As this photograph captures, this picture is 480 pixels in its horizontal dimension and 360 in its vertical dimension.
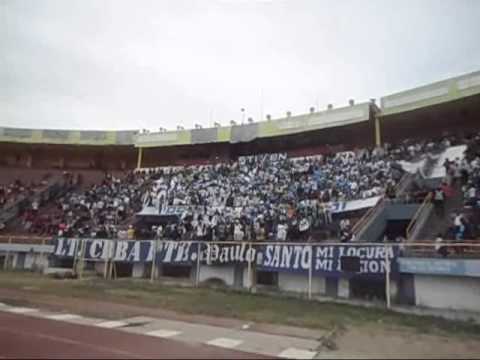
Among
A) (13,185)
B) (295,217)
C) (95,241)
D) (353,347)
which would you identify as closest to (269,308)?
(353,347)

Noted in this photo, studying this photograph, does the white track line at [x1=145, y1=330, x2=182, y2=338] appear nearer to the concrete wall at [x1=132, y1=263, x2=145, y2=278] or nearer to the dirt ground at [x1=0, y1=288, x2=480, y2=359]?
the dirt ground at [x1=0, y1=288, x2=480, y2=359]

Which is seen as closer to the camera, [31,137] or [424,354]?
[424,354]

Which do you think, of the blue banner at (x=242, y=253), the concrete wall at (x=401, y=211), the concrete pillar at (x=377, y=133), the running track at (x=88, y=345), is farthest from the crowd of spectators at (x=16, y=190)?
the concrete wall at (x=401, y=211)

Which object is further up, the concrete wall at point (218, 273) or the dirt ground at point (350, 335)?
the concrete wall at point (218, 273)

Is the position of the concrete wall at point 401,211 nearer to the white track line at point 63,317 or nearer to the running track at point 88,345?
the running track at point 88,345

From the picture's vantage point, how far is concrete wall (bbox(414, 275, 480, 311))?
10.9 metres

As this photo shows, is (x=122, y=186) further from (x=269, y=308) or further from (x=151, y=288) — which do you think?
(x=269, y=308)

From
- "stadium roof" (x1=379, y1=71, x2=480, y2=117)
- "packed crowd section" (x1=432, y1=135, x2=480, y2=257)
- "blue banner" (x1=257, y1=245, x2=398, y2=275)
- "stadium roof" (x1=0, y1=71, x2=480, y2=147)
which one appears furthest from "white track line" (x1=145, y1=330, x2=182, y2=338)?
"stadium roof" (x1=379, y1=71, x2=480, y2=117)

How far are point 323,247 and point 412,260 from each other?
9.60 feet

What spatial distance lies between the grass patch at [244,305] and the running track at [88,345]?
3084 millimetres

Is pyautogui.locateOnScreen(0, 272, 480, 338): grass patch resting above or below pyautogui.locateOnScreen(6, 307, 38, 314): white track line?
above

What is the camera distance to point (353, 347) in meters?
7.25

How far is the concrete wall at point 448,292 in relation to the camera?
10.9 metres

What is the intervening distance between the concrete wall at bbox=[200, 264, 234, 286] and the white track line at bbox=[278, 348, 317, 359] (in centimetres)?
913
